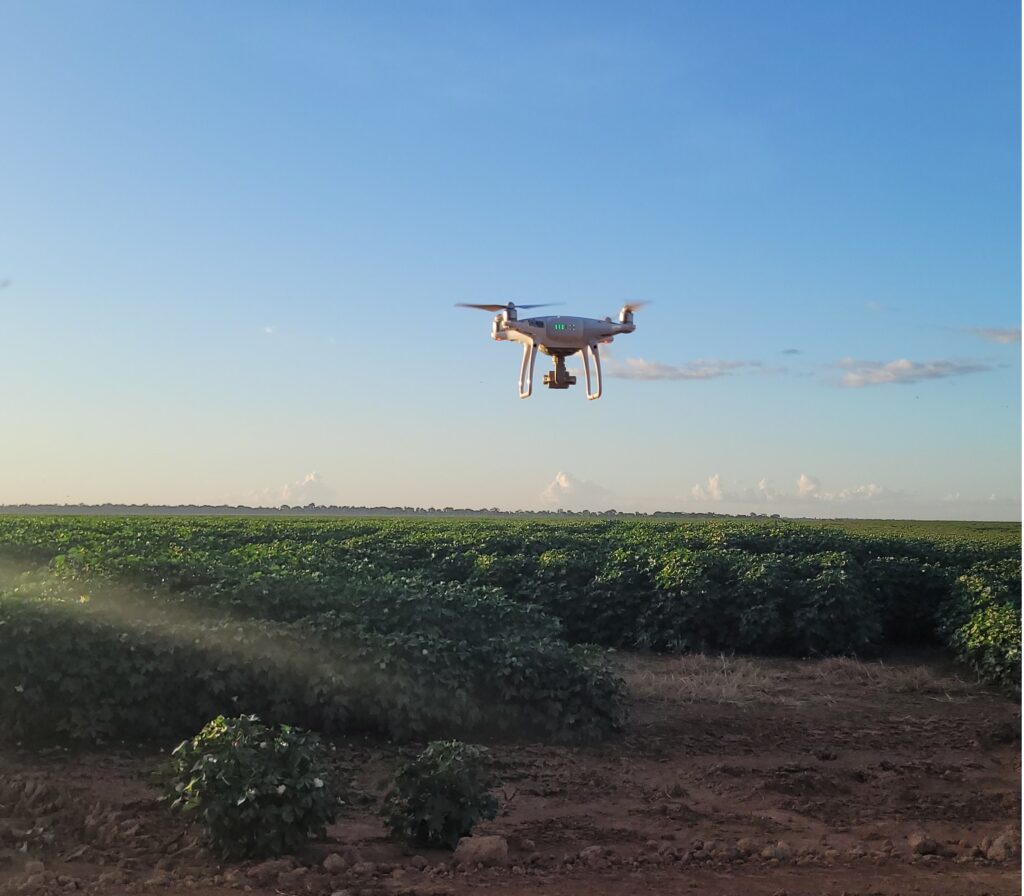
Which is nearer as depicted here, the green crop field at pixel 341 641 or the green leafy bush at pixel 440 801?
the green leafy bush at pixel 440 801

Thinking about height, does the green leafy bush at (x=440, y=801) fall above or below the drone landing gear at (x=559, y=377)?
below

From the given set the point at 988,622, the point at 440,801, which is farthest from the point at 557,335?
the point at 988,622

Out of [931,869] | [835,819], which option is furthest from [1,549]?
[931,869]

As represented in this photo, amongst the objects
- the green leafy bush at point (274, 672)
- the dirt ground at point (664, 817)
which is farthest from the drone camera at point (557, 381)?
the dirt ground at point (664, 817)

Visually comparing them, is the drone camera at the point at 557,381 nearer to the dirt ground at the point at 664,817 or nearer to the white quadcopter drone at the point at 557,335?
the white quadcopter drone at the point at 557,335

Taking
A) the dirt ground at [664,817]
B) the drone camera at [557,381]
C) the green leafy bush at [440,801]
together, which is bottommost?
the dirt ground at [664,817]

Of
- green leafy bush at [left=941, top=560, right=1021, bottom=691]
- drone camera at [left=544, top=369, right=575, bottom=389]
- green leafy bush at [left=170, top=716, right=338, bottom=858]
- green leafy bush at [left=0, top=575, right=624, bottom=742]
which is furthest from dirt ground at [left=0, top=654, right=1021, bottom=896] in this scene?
drone camera at [left=544, top=369, right=575, bottom=389]
